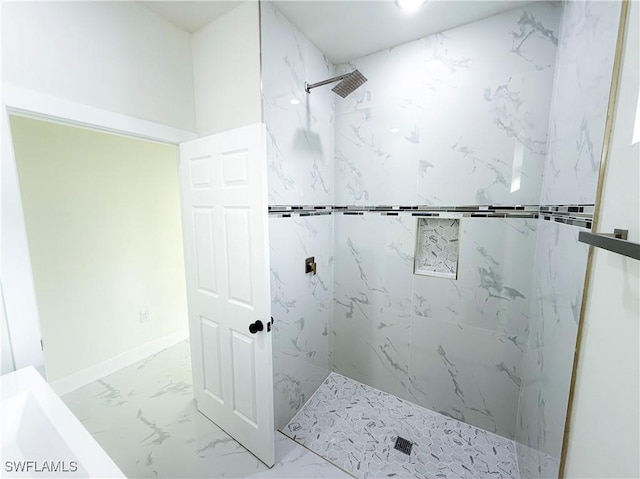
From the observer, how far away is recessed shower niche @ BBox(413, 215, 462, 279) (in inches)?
69.5

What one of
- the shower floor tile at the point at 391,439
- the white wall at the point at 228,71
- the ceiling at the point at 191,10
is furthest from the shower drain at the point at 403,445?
the ceiling at the point at 191,10

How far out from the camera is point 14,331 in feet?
3.44

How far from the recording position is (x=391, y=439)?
Answer: 1.69 meters

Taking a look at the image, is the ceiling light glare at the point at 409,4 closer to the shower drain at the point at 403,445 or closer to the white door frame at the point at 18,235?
the white door frame at the point at 18,235

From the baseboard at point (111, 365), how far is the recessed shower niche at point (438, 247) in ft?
8.97

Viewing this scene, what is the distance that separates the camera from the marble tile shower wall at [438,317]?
5.23 ft

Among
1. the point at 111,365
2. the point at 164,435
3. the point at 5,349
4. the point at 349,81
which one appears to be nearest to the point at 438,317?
the point at 349,81

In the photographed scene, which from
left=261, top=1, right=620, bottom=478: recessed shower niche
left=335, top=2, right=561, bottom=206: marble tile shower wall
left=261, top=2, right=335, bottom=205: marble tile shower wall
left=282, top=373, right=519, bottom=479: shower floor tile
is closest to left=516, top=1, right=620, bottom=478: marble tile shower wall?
left=261, top=1, right=620, bottom=478: recessed shower niche

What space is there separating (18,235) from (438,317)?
2.35 meters

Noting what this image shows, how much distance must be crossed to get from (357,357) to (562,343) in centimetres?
156

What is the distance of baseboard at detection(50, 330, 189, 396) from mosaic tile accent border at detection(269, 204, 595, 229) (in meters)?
2.23

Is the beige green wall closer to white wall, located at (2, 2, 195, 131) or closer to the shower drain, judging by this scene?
white wall, located at (2, 2, 195, 131)

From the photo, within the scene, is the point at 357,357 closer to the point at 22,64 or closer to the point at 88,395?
the point at 88,395

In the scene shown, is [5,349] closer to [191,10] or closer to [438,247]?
[191,10]
